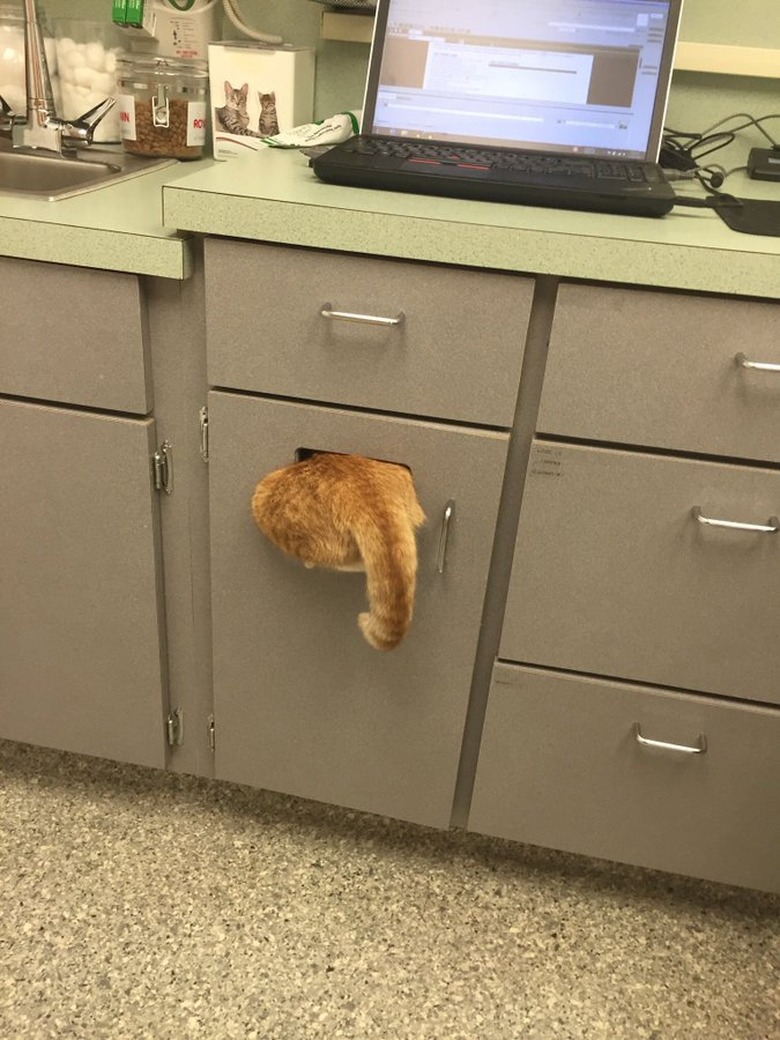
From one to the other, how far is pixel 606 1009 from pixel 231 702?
647 mm

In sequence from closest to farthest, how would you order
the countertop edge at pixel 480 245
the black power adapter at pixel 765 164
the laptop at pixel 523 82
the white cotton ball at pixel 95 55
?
the countertop edge at pixel 480 245 < the laptop at pixel 523 82 < the black power adapter at pixel 765 164 < the white cotton ball at pixel 95 55

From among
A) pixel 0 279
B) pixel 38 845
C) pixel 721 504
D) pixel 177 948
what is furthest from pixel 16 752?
pixel 721 504

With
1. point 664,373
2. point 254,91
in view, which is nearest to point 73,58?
point 254,91

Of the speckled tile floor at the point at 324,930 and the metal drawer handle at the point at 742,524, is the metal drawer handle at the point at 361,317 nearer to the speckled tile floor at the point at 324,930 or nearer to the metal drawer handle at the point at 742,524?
the metal drawer handle at the point at 742,524

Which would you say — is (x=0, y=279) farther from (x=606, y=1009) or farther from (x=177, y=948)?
(x=606, y=1009)

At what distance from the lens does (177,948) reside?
1.18 m

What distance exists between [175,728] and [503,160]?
900mm

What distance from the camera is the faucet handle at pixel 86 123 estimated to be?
132cm

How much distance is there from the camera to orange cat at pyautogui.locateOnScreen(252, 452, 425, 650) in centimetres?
95

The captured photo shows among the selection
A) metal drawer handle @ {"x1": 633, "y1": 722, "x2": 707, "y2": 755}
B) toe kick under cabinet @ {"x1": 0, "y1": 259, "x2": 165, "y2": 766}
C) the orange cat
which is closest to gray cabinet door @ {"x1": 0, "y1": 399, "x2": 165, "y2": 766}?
toe kick under cabinet @ {"x1": 0, "y1": 259, "x2": 165, "y2": 766}

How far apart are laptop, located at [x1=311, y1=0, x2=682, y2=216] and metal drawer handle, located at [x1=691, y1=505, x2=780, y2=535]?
0.41m

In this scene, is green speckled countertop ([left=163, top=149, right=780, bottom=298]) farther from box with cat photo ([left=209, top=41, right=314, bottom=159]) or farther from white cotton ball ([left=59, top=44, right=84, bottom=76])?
white cotton ball ([left=59, top=44, right=84, bottom=76])

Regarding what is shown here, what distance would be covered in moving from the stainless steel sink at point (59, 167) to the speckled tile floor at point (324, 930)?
0.95 metres

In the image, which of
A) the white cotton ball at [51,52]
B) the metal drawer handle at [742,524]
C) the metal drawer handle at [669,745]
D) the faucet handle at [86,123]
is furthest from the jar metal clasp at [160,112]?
the metal drawer handle at [669,745]
